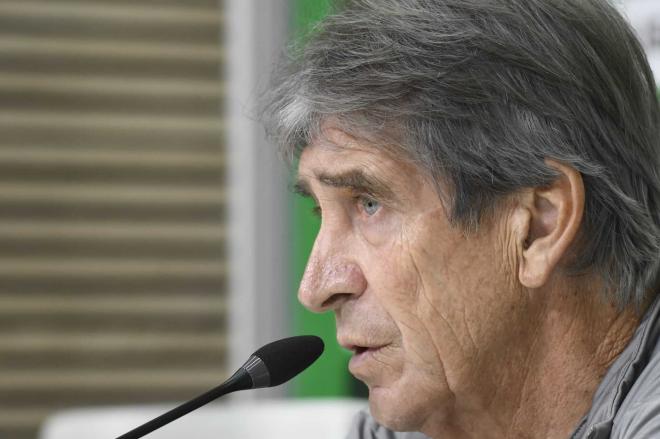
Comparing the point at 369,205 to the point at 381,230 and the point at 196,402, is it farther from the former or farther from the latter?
the point at 196,402

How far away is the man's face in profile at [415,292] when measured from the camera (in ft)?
4.45

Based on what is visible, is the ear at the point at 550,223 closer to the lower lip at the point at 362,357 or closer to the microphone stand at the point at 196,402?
the lower lip at the point at 362,357

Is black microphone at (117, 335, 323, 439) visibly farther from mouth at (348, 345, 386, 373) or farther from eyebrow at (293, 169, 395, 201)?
eyebrow at (293, 169, 395, 201)

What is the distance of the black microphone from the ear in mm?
306

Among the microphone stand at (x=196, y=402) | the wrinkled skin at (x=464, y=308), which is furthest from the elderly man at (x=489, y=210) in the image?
the microphone stand at (x=196, y=402)

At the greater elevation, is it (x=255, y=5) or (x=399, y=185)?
(x=255, y=5)

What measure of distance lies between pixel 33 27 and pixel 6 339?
1203 millimetres

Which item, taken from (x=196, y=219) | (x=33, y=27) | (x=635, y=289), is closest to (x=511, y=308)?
(x=635, y=289)

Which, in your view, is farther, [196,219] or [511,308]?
[196,219]

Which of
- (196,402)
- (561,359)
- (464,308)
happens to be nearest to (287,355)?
(196,402)

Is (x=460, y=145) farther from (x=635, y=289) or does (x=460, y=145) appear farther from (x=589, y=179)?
(x=635, y=289)

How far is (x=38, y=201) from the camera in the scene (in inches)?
161

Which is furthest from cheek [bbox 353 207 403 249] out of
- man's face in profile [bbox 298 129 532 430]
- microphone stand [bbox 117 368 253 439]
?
microphone stand [bbox 117 368 253 439]

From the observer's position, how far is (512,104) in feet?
4.31
